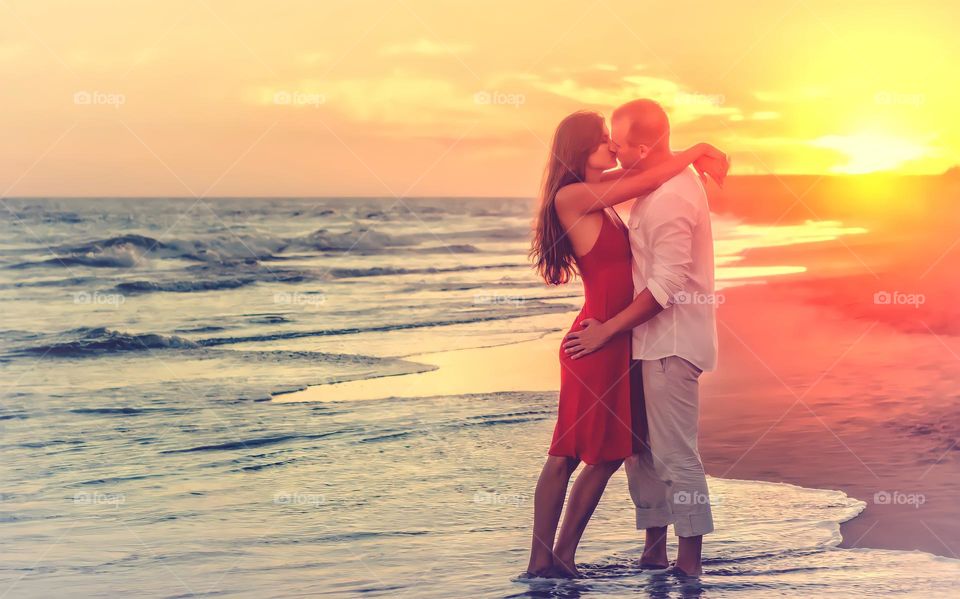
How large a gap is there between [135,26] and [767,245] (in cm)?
1284

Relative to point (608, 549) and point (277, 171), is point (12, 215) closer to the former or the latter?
point (277, 171)

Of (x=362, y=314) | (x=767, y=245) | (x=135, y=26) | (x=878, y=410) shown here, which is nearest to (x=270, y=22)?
(x=135, y=26)

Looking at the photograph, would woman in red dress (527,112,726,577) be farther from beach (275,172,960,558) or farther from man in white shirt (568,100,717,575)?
beach (275,172,960,558)

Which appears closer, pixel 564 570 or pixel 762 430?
pixel 564 570

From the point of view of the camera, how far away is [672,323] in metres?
3.41

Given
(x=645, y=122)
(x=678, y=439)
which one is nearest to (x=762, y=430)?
(x=678, y=439)

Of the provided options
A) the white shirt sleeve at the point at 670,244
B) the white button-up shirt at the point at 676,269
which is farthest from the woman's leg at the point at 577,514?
the white shirt sleeve at the point at 670,244

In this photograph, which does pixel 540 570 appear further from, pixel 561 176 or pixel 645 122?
pixel 645 122

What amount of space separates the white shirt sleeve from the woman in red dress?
0.34ft

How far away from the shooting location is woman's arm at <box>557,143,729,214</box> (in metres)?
3.41

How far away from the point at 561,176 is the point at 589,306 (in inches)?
19.7

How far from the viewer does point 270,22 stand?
19516 millimetres

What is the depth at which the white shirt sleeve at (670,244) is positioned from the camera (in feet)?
10.9

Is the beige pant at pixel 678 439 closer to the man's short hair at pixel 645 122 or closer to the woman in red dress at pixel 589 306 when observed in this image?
the woman in red dress at pixel 589 306
